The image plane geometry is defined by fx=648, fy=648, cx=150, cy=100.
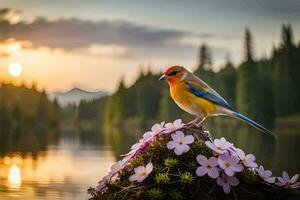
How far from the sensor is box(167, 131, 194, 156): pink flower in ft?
8.01

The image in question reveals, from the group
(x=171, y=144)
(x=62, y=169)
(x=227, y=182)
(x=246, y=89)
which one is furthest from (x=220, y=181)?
(x=246, y=89)

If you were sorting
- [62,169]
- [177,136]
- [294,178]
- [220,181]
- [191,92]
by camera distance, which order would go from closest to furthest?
[220,181] → [177,136] → [294,178] → [191,92] → [62,169]

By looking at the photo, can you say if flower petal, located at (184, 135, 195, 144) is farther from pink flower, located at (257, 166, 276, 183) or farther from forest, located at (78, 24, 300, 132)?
forest, located at (78, 24, 300, 132)

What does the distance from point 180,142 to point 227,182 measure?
24 cm

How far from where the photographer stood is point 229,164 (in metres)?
2.43

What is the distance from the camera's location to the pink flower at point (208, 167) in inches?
93.1

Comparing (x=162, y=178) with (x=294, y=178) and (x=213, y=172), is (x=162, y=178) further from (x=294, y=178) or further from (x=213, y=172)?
(x=294, y=178)

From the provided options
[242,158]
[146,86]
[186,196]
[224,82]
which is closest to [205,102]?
[242,158]

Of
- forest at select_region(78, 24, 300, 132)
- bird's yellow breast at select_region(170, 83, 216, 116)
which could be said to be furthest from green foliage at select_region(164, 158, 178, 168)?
forest at select_region(78, 24, 300, 132)

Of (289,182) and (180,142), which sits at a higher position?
(180,142)

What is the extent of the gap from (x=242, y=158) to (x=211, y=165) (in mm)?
228

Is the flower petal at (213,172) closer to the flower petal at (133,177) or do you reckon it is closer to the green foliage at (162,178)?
the green foliage at (162,178)

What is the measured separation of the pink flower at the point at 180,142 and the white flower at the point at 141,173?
0.13 m

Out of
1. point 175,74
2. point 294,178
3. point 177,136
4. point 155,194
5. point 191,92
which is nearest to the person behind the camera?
point 155,194
